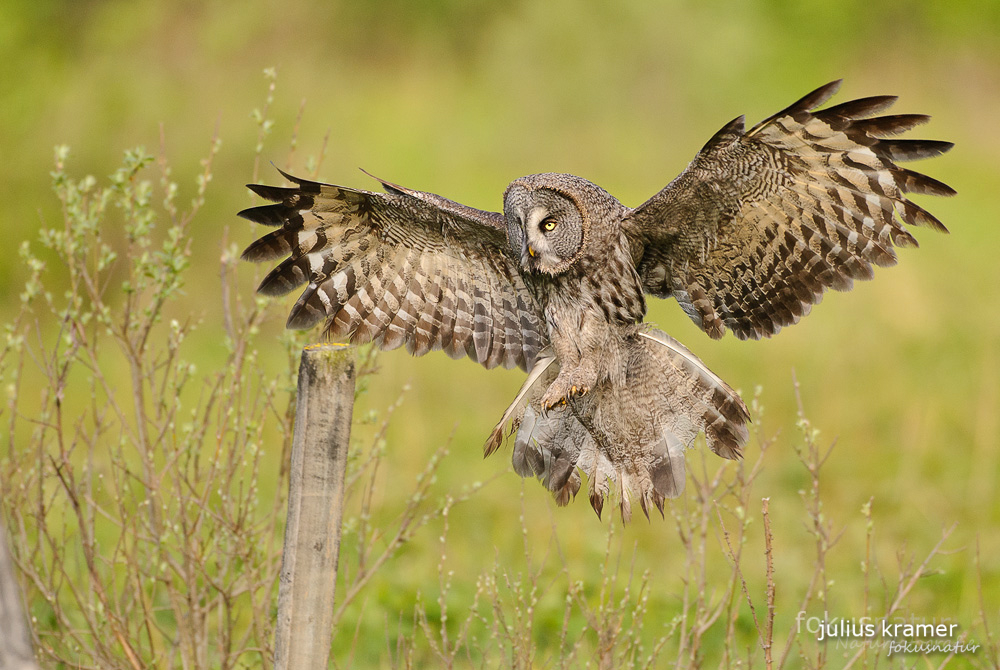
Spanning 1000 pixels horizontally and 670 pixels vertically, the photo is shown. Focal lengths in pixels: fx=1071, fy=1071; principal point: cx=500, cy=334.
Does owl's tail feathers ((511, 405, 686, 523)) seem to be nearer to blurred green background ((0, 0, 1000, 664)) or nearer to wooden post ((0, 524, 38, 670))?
blurred green background ((0, 0, 1000, 664))

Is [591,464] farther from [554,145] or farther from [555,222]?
[554,145]

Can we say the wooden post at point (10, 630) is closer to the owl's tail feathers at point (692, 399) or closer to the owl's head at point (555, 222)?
the owl's head at point (555, 222)

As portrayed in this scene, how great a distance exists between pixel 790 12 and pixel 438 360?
15.2 m

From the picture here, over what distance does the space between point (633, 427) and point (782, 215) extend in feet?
2.82

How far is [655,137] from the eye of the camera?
16.8m

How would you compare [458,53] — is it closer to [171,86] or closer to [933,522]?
[171,86]

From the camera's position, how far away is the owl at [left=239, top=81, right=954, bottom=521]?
3.22 metres

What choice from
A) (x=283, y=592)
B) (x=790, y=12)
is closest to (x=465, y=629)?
(x=283, y=592)

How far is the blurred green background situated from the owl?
1.06 ft

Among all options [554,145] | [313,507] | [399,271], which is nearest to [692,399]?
[399,271]

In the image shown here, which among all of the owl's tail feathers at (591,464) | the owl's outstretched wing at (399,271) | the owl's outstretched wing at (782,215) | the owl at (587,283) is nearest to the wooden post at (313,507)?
the owl at (587,283)

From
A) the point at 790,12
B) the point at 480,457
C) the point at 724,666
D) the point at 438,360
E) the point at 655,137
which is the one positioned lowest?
the point at 724,666

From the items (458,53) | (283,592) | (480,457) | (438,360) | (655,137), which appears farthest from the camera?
(458,53)

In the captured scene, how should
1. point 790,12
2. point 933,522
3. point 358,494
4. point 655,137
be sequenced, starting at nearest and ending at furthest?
point 933,522 → point 358,494 → point 655,137 → point 790,12
